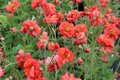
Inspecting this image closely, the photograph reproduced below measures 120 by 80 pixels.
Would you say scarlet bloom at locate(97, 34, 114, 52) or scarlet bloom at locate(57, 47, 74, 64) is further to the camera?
scarlet bloom at locate(97, 34, 114, 52)

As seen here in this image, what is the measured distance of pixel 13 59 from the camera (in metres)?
2.36

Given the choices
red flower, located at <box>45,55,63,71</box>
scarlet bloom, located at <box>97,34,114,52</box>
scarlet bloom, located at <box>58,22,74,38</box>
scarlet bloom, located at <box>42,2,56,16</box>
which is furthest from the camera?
scarlet bloom, located at <box>42,2,56,16</box>

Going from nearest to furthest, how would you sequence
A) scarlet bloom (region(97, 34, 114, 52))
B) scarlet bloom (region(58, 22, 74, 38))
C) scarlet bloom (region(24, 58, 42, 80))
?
scarlet bloom (region(24, 58, 42, 80))
scarlet bloom (region(97, 34, 114, 52))
scarlet bloom (region(58, 22, 74, 38))

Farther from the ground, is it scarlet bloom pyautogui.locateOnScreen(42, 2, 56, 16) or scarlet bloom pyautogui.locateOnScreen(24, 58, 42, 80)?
scarlet bloom pyautogui.locateOnScreen(42, 2, 56, 16)

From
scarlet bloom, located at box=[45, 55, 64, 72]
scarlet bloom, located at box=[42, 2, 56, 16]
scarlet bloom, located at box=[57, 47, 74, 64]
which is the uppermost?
scarlet bloom, located at box=[42, 2, 56, 16]

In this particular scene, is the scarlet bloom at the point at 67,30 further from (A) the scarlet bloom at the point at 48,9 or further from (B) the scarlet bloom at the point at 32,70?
(B) the scarlet bloom at the point at 32,70

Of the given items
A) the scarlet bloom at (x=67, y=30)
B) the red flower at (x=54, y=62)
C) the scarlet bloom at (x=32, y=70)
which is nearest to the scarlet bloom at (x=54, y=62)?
the red flower at (x=54, y=62)

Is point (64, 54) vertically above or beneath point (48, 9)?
beneath

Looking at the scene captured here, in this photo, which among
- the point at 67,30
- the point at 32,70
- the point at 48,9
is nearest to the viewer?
the point at 32,70

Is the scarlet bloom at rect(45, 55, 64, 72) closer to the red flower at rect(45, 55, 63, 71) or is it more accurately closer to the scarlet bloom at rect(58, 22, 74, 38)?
the red flower at rect(45, 55, 63, 71)

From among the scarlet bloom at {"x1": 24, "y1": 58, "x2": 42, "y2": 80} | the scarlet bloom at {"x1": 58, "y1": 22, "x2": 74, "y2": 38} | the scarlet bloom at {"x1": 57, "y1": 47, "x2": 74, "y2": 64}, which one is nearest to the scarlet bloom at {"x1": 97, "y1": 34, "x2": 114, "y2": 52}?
the scarlet bloom at {"x1": 58, "y1": 22, "x2": 74, "y2": 38}

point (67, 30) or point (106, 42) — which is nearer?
point (106, 42)

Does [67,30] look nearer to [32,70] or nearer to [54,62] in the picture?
[54,62]

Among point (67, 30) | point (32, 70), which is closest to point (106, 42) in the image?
point (67, 30)
